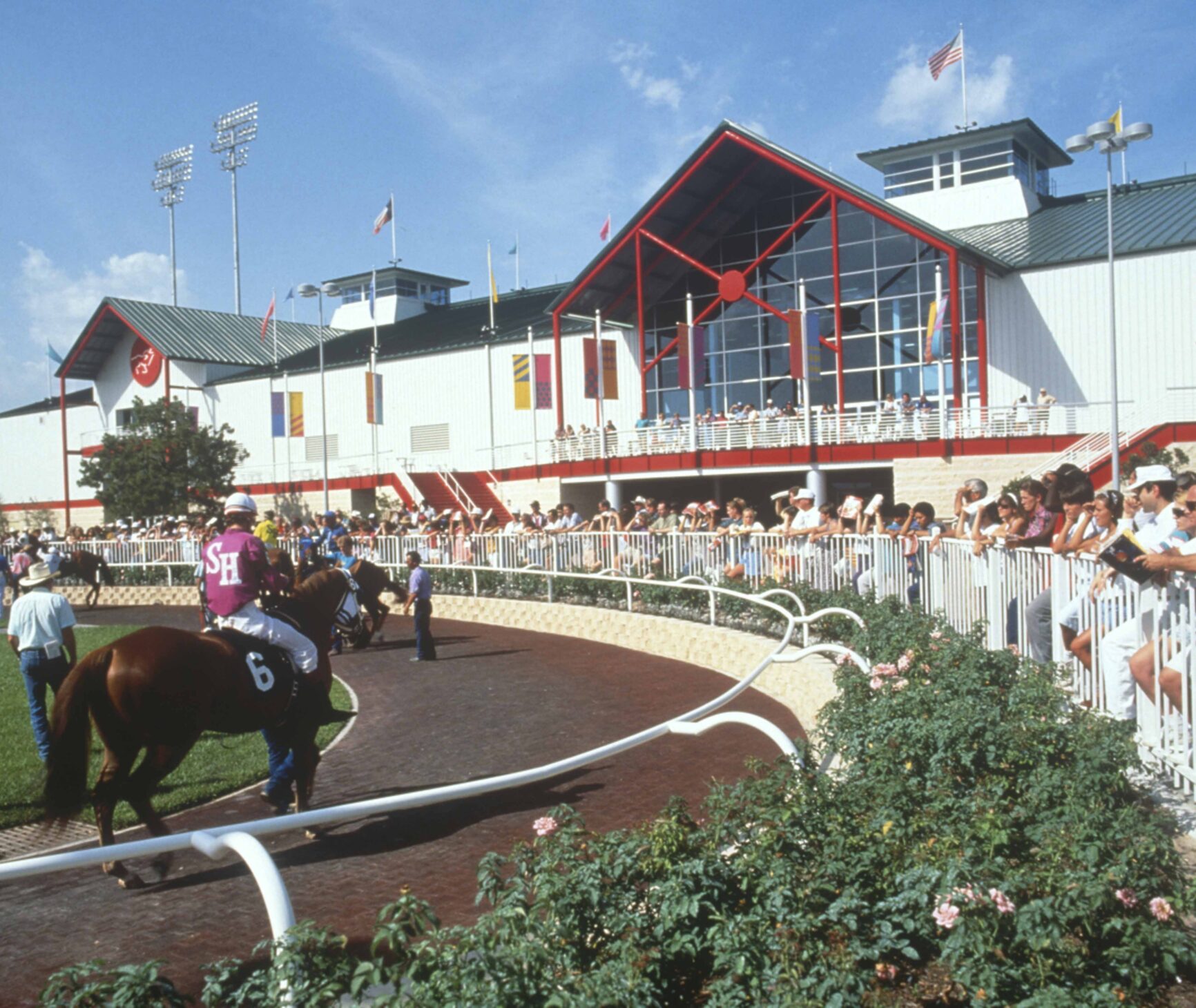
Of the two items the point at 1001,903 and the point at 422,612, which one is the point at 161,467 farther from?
the point at 1001,903

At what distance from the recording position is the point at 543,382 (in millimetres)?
35969

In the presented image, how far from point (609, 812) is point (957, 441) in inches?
846

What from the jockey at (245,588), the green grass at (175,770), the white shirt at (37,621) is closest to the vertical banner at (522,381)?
the green grass at (175,770)

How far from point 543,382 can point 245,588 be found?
29.0m

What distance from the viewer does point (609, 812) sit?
24.7 ft

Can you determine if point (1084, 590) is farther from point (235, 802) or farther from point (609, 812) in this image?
point (235, 802)

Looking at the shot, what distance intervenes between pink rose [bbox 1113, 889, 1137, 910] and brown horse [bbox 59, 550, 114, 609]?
93.4ft

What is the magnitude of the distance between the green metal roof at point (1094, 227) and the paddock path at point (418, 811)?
21.3 metres

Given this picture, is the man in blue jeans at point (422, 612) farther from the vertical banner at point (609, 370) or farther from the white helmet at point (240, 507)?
the vertical banner at point (609, 370)

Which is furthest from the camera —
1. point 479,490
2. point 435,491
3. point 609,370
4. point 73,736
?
point 435,491

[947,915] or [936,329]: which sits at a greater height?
[936,329]

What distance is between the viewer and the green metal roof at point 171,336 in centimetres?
5112

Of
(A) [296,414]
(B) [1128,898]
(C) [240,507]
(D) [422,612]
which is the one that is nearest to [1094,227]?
(D) [422,612]

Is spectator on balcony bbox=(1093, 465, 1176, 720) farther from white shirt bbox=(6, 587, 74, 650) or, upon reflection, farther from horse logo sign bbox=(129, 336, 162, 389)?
horse logo sign bbox=(129, 336, 162, 389)
